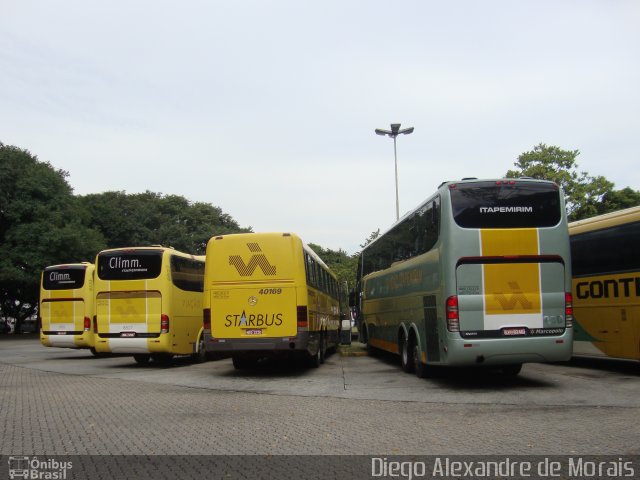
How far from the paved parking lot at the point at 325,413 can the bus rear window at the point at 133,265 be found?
2.84 metres

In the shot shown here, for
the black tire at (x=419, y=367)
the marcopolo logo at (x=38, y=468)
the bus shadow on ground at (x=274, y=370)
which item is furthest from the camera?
the bus shadow on ground at (x=274, y=370)

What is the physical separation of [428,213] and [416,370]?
3593 millimetres

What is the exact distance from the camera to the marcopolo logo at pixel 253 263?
14.1m

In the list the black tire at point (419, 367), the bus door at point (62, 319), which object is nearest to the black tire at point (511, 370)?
the black tire at point (419, 367)

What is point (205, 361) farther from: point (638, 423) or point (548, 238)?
point (638, 423)

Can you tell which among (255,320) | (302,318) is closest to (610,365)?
(302,318)

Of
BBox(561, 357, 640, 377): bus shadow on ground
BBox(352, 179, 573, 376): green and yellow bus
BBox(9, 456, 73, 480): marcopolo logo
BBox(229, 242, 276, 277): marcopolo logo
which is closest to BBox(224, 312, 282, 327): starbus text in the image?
BBox(229, 242, 276, 277): marcopolo logo

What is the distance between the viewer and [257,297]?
45.8 feet

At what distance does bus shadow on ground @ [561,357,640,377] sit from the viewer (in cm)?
1405

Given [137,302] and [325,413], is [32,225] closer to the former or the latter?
[137,302]

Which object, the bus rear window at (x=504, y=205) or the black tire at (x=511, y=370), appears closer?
the bus rear window at (x=504, y=205)

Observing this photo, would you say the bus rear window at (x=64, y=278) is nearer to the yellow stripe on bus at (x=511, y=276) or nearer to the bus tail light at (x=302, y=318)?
the bus tail light at (x=302, y=318)

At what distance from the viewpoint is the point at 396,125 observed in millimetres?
28891

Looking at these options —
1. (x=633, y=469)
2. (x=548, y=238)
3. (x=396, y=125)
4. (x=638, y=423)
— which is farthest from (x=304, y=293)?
(x=396, y=125)
